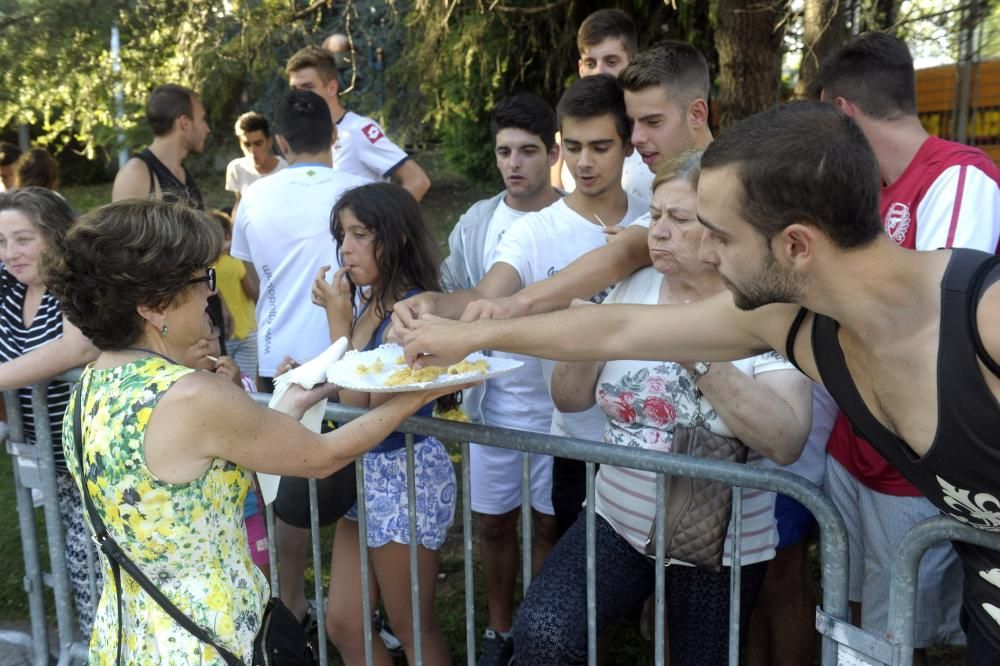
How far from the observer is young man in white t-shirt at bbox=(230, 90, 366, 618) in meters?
4.32

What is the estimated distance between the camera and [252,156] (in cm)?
692

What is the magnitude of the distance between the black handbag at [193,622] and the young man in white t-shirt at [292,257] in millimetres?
1724

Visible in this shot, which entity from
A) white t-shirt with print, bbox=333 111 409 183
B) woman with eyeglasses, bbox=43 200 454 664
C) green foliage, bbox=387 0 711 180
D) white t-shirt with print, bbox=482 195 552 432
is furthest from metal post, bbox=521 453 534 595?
green foliage, bbox=387 0 711 180

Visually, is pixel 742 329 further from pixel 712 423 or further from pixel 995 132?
pixel 995 132

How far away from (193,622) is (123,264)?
87 cm

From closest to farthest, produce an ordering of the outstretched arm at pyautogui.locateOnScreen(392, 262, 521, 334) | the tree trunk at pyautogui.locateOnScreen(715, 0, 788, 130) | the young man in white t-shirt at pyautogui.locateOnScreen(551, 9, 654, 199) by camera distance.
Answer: the outstretched arm at pyautogui.locateOnScreen(392, 262, 521, 334)
the young man in white t-shirt at pyautogui.locateOnScreen(551, 9, 654, 199)
the tree trunk at pyautogui.locateOnScreen(715, 0, 788, 130)

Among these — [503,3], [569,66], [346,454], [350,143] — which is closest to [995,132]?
[569,66]

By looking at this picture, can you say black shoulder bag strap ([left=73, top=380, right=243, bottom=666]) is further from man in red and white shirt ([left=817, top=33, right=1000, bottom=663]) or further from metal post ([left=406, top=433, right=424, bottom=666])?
man in red and white shirt ([left=817, top=33, right=1000, bottom=663])

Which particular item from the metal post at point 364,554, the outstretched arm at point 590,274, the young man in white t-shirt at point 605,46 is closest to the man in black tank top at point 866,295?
the outstretched arm at point 590,274

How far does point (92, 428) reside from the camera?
7.44ft

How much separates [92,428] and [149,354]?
0.73 ft

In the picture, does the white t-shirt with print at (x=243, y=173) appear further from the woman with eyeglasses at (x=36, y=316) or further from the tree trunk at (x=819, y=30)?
the tree trunk at (x=819, y=30)

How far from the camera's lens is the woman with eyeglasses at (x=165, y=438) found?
2.20 meters

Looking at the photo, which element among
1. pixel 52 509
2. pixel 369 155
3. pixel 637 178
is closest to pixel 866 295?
pixel 637 178
